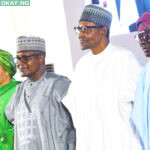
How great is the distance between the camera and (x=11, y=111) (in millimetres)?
3225

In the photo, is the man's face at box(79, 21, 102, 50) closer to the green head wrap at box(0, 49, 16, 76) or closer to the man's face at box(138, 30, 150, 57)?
the man's face at box(138, 30, 150, 57)

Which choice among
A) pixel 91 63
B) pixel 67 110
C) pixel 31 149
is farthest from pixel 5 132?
pixel 91 63

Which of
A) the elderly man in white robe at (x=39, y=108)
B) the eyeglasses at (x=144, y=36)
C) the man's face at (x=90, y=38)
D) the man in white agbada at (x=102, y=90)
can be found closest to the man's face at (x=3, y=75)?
the elderly man in white robe at (x=39, y=108)

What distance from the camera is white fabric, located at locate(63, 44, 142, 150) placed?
249 cm

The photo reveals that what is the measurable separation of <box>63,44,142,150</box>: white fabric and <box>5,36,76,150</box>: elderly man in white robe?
0.14 metres

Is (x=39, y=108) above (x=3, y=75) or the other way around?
the other way around

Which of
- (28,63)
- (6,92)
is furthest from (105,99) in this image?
(6,92)

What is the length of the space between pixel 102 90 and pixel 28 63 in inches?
29.1

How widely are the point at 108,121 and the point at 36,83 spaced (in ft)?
2.65

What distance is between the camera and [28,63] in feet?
9.84

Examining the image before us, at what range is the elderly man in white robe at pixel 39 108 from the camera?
286 centimetres

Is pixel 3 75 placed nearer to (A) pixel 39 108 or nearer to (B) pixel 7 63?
(B) pixel 7 63

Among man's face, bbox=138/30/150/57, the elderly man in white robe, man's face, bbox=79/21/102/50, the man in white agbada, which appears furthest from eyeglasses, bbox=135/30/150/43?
the elderly man in white robe

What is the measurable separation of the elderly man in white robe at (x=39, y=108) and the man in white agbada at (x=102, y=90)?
140 mm
